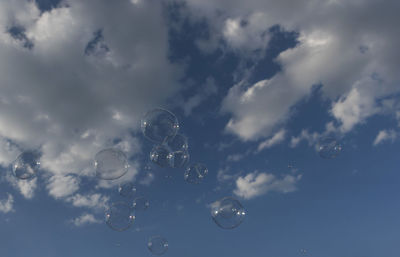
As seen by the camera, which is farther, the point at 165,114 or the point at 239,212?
the point at 239,212

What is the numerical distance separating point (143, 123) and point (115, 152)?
15.5 ft

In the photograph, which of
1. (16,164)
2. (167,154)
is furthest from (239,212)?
(16,164)

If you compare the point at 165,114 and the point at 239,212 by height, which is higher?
the point at 165,114

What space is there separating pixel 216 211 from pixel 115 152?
10061mm

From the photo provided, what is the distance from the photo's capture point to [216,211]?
19.8m

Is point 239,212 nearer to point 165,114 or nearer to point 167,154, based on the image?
point 167,154

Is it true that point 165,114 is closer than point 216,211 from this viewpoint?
Yes

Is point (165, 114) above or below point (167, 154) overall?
above

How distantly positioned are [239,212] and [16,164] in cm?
1891

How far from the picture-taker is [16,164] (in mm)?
19625

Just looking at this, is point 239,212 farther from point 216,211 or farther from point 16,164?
point 16,164

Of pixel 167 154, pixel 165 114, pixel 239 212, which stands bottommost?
pixel 239 212

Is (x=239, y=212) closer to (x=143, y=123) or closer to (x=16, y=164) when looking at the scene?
(x=143, y=123)

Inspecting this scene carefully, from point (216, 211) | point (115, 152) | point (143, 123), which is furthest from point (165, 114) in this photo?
point (216, 211)
